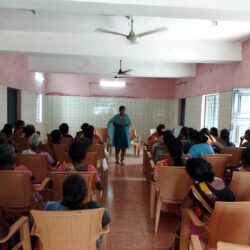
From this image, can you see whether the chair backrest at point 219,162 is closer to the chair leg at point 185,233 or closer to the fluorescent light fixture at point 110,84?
the chair leg at point 185,233

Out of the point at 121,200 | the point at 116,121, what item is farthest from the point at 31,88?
the point at 121,200

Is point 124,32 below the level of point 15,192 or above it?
above

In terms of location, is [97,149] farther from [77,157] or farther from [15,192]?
[15,192]

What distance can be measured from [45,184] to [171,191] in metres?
1.29

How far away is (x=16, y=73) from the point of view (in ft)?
22.9

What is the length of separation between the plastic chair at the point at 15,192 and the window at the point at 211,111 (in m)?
5.49

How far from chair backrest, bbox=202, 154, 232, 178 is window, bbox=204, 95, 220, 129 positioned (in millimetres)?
3616

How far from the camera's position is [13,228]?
1812mm

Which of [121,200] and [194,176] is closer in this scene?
[194,176]

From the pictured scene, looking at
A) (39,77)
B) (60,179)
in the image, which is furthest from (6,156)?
(39,77)

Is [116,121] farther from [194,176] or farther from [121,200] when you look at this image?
[194,176]

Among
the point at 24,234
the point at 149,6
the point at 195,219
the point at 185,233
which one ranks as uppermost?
the point at 149,6

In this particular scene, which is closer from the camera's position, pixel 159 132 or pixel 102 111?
pixel 159 132

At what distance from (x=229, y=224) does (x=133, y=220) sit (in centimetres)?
179
